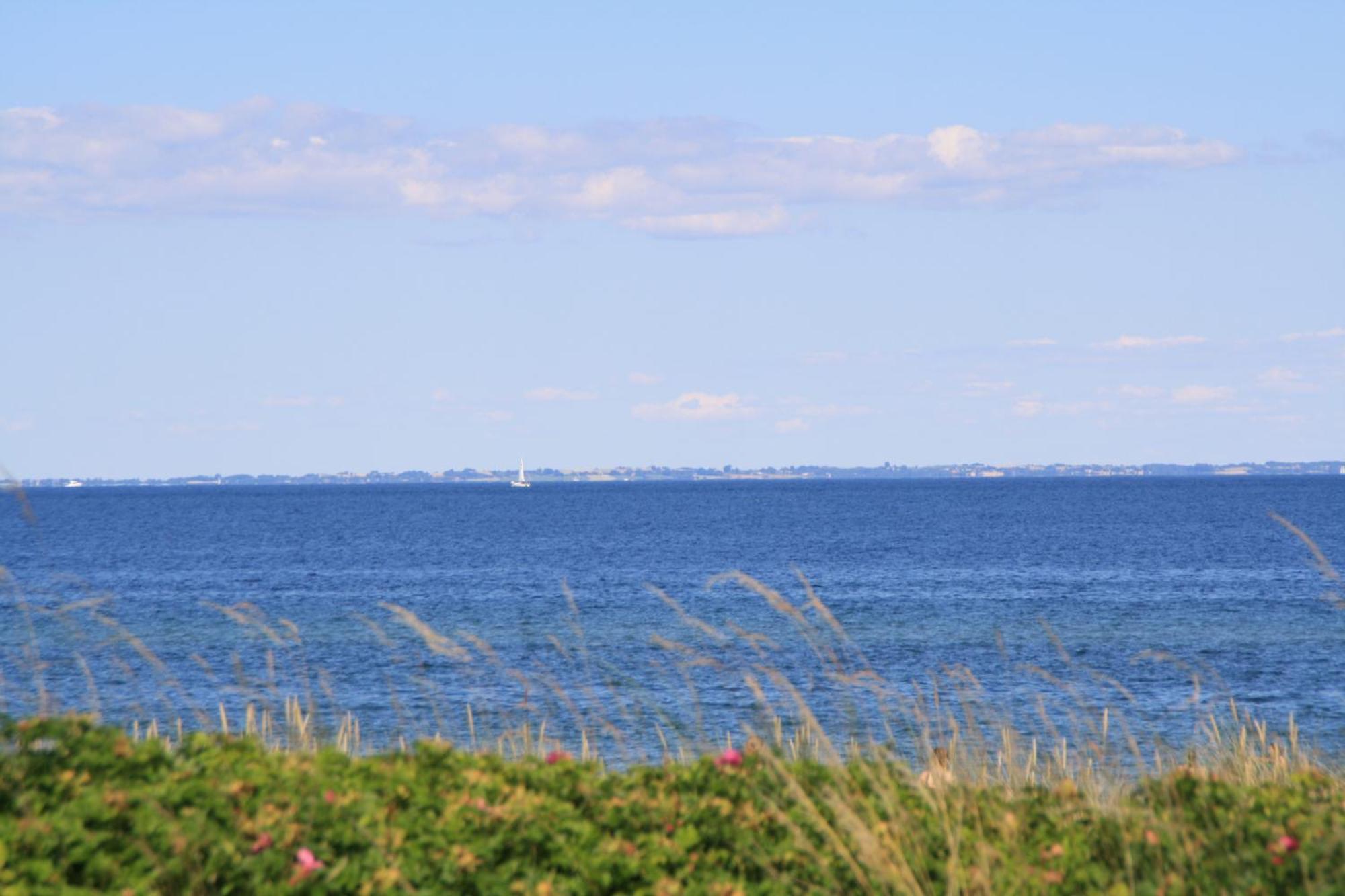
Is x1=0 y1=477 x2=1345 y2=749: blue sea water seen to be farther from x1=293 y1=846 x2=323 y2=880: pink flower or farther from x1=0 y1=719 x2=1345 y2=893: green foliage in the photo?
x1=293 y1=846 x2=323 y2=880: pink flower

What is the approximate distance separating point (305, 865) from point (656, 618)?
37120mm

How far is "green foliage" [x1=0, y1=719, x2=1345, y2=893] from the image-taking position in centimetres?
484

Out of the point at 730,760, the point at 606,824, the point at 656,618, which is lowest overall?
the point at 656,618

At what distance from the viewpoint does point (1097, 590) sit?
172 feet

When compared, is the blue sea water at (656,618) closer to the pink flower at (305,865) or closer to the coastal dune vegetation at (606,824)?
the coastal dune vegetation at (606,824)

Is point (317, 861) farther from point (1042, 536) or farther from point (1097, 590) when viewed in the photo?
point (1042, 536)

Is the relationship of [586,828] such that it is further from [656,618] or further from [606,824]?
[656,618]

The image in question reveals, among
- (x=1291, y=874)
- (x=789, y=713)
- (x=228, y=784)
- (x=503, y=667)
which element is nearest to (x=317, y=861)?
(x=228, y=784)

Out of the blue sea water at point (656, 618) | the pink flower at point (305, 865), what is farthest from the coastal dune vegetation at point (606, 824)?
the blue sea water at point (656, 618)

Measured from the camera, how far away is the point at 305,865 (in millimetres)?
4809

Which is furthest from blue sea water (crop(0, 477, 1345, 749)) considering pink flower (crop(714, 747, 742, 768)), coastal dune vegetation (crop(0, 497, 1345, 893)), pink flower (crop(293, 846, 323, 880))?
pink flower (crop(293, 846, 323, 880))

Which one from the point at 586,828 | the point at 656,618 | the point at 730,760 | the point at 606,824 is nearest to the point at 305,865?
the point at 586,828

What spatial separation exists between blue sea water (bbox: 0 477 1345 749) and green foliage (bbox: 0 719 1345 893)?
80 cm

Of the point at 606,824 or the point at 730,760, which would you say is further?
the point at 730,760
